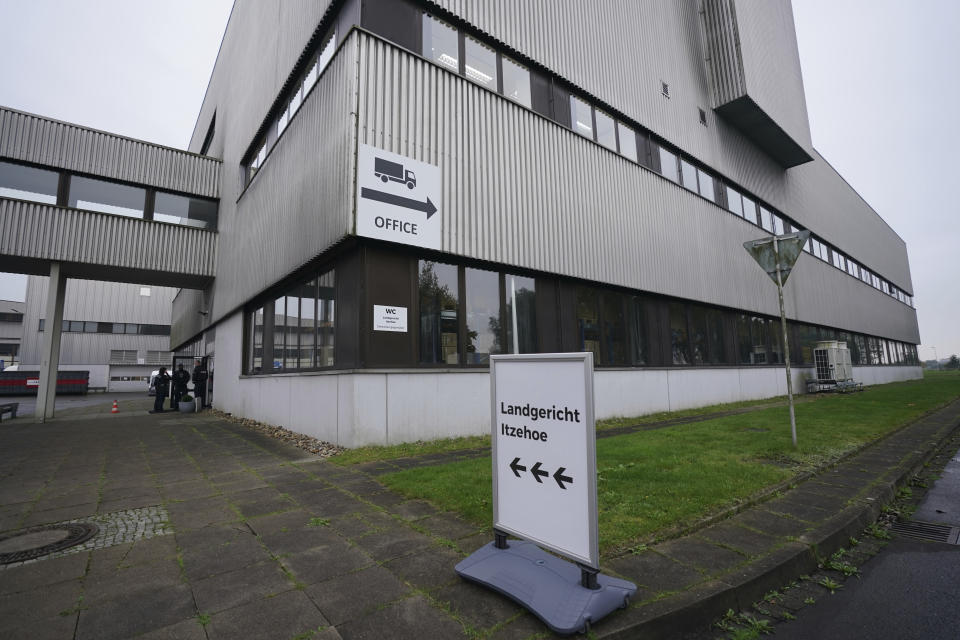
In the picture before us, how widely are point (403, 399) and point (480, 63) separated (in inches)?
306

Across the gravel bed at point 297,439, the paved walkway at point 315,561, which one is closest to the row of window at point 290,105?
the gravel bed at point 297,439

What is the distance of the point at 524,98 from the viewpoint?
11.0 meters

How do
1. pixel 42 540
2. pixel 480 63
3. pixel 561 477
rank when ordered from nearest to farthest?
pixel 561 477
pixel 42 540
pixel 480 63

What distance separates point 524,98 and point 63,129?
16032 millimetres

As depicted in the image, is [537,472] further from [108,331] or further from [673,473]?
[108,331]

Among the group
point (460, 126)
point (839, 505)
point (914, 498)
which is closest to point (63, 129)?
point (460, 126)

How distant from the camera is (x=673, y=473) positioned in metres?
5.24

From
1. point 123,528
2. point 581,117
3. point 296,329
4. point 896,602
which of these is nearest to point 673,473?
point 896,602

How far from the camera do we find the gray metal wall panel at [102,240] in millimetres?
14008

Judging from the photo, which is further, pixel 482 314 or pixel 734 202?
pixel 734 202

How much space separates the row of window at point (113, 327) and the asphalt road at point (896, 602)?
4883cm

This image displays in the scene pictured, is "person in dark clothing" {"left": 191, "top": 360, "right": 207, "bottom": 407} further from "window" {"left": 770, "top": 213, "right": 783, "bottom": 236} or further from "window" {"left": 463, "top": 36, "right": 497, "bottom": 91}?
"window" {"left": 770, "top": 213, "right": 783, "bottom": 236}

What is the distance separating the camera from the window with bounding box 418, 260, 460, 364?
28.1 feet

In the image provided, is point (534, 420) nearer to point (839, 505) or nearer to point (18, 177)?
point (839, 505)
